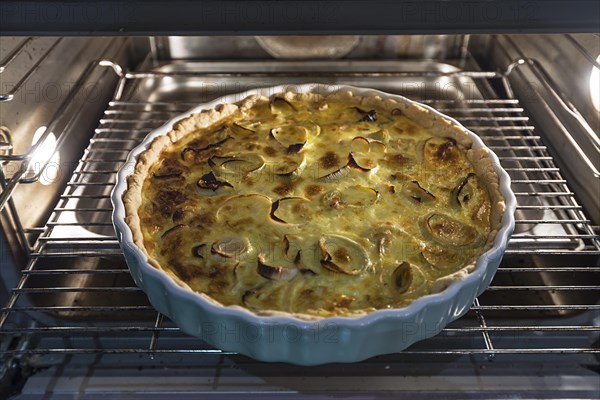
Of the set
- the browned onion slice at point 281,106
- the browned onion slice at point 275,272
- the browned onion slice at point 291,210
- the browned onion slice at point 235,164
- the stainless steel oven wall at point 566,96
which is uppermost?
the browned onion slice at point 281,106

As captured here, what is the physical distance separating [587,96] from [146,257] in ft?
5.52

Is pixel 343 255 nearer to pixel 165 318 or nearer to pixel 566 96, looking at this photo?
pixel 165 318

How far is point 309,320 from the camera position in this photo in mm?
1363

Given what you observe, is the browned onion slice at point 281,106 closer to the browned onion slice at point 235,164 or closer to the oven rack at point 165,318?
the browned onion slice at point 235,164

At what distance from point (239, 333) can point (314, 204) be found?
0.52 metres

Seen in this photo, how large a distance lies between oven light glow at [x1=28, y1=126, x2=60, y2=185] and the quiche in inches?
16.6

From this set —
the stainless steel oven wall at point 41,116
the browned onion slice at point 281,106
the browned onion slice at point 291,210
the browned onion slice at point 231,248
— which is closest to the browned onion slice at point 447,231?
the browned onion slice at point 291,210

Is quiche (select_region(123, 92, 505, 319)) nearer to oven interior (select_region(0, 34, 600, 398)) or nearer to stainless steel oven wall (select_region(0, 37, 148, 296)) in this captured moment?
oven interior (select_region(0, 34, 600, 398))

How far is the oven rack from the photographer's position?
1.63 metres

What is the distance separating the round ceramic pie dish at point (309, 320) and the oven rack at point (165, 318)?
111 mm

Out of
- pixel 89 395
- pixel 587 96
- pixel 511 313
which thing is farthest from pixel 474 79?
pixel 89 395

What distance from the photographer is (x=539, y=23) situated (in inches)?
44.8

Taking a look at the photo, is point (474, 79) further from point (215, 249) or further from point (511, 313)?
point (215, 249)

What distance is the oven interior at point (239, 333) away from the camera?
5.27 ft
